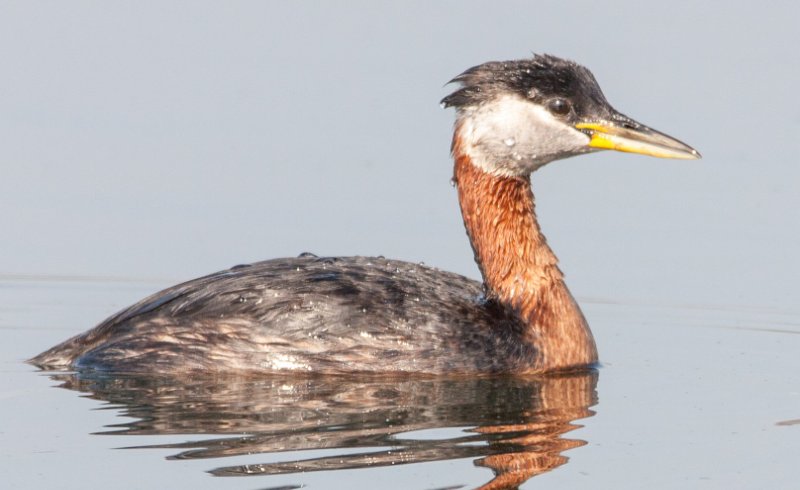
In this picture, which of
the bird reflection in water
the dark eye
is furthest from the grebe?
the bird reflection in water

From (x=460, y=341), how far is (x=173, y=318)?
197 cm

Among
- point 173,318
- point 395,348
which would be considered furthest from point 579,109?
point 173,318

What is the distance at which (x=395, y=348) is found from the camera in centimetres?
1080

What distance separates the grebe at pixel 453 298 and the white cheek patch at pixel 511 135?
0.03 feet

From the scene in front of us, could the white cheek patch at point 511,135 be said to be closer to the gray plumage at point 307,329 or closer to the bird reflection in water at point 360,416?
the gray plumage at point 307,329

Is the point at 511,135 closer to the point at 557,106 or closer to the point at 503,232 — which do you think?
the point at 557,106

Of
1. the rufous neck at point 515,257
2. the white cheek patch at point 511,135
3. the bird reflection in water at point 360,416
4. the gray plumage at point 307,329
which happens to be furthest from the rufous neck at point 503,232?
the bird reflection in water at point 360,416

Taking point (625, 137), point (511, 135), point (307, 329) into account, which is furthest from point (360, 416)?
point (625, 137)

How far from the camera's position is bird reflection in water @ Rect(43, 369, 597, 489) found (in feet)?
29.6

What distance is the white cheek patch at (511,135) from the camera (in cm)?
1140

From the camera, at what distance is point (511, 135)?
37.4 feet

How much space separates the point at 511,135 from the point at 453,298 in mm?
1248

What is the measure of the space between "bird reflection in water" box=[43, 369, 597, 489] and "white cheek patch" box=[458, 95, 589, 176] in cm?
157

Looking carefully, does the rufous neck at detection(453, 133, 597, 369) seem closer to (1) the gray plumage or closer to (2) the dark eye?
(1) the gray plumage
